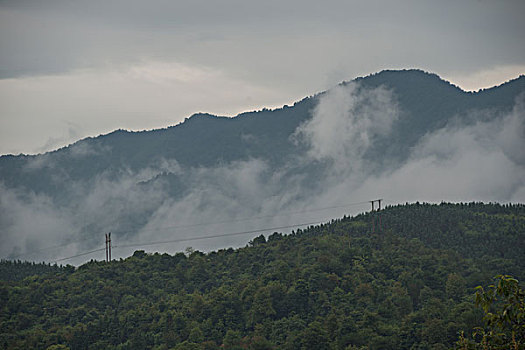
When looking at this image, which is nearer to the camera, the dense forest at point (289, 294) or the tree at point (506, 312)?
the tree at point (506, 312)

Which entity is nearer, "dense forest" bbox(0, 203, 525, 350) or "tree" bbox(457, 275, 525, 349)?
"tree" bbox(457, 275, 525, 349)

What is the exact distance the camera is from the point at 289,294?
89062 mm

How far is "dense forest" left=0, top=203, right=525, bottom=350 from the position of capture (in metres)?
75.8

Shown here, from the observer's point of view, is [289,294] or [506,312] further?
[289,294]

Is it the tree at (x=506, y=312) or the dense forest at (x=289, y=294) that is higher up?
the tree at (x=506, y=312)

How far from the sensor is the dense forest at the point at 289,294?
7575cm

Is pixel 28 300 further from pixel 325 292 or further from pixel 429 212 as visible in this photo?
pixel 429 212

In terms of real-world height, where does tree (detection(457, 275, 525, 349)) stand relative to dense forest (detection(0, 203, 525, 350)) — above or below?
above

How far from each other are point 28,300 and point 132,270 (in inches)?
705

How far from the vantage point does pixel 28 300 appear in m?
96.5

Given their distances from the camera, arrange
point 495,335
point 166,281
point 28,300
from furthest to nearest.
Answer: point 166,281
point 28,300
point 495,335

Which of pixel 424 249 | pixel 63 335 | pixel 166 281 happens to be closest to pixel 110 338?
pixel 63 335

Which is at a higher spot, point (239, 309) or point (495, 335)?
point (495, 335)

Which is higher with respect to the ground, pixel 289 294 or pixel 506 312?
pixel 506 312
